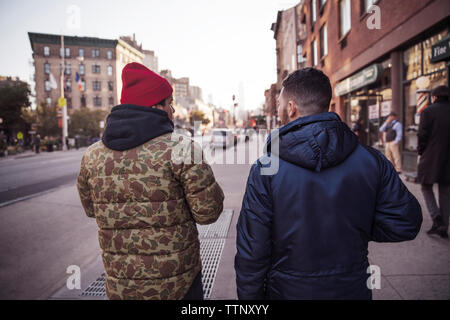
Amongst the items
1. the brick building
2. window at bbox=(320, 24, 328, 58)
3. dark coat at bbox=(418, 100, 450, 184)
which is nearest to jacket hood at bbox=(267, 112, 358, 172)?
dark coat at bbox=(418, 100, 450, 184)

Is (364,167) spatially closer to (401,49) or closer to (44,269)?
(44,269)

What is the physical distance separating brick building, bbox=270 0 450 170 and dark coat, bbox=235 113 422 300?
595 centimetres

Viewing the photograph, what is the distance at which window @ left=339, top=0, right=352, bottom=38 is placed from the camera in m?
13.6

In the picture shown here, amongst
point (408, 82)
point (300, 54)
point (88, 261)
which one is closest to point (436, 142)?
point (88, 261)

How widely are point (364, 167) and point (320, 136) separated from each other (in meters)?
0.30

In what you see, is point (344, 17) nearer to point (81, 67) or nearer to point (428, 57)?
point (428, 57)

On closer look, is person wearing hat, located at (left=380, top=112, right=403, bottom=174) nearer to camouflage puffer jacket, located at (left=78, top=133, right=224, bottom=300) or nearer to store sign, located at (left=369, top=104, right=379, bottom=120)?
store sign, located at (left=369, top=104, right=379, bottom=120)

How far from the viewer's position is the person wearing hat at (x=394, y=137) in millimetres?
8997

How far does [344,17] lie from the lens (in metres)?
14.3

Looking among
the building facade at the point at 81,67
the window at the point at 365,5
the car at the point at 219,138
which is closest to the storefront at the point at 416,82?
the window at the point at 365,5

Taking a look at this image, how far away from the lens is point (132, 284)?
1655mm

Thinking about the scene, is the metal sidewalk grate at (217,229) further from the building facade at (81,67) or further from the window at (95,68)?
the window at (95,68)

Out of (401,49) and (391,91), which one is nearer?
(401,49)

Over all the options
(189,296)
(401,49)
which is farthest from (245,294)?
(401,49)
